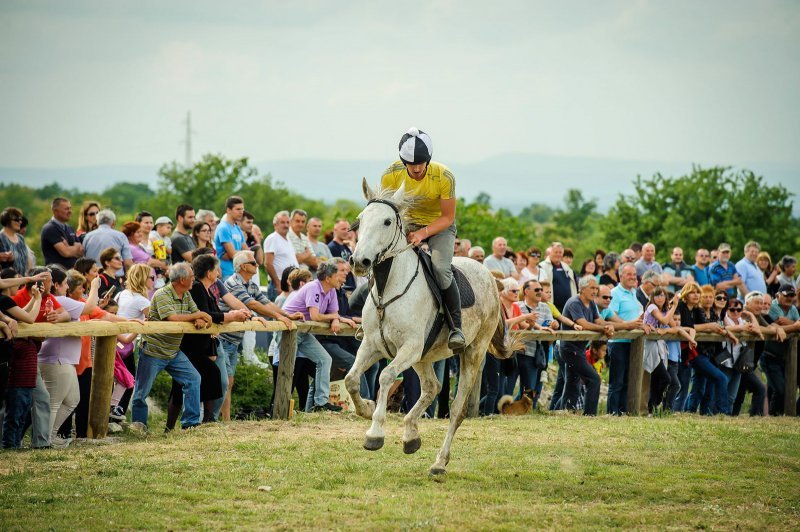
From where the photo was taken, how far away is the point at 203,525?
25.6 ft

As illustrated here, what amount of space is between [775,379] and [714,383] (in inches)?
71.5

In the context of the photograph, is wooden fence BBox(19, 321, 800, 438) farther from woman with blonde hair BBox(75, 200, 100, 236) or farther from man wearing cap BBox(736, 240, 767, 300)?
woman with blonde hair BBox(75, 200, 100, 236)

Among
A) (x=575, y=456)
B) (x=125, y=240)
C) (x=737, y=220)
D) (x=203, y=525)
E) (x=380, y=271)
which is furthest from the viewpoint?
(x=737, y=220)

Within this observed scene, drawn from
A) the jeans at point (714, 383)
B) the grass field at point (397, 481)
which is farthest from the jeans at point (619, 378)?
the grass field at point (397, 481)

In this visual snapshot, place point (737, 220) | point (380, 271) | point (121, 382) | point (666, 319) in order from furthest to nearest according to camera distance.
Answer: point (737, 220) → point (666, 319) → point (121, 382) → point (380, 271)

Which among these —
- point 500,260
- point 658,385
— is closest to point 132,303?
Result: point 500,260

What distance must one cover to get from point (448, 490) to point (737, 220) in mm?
41735

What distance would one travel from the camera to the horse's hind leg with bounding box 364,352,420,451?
925cm

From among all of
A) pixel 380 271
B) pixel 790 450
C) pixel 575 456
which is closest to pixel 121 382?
pixel 380 271

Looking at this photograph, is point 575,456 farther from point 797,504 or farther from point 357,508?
point 357,508

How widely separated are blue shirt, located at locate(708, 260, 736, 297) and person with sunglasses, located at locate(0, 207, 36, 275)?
14.1 metres

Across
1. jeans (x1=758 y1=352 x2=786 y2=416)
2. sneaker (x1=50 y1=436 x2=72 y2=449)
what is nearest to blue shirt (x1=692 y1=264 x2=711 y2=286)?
jeans (x1=758 y1=352 x2=786 y2=416)

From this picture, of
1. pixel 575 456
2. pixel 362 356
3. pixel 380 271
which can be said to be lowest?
pixel 575 456

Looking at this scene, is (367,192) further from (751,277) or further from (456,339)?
(751,277)
